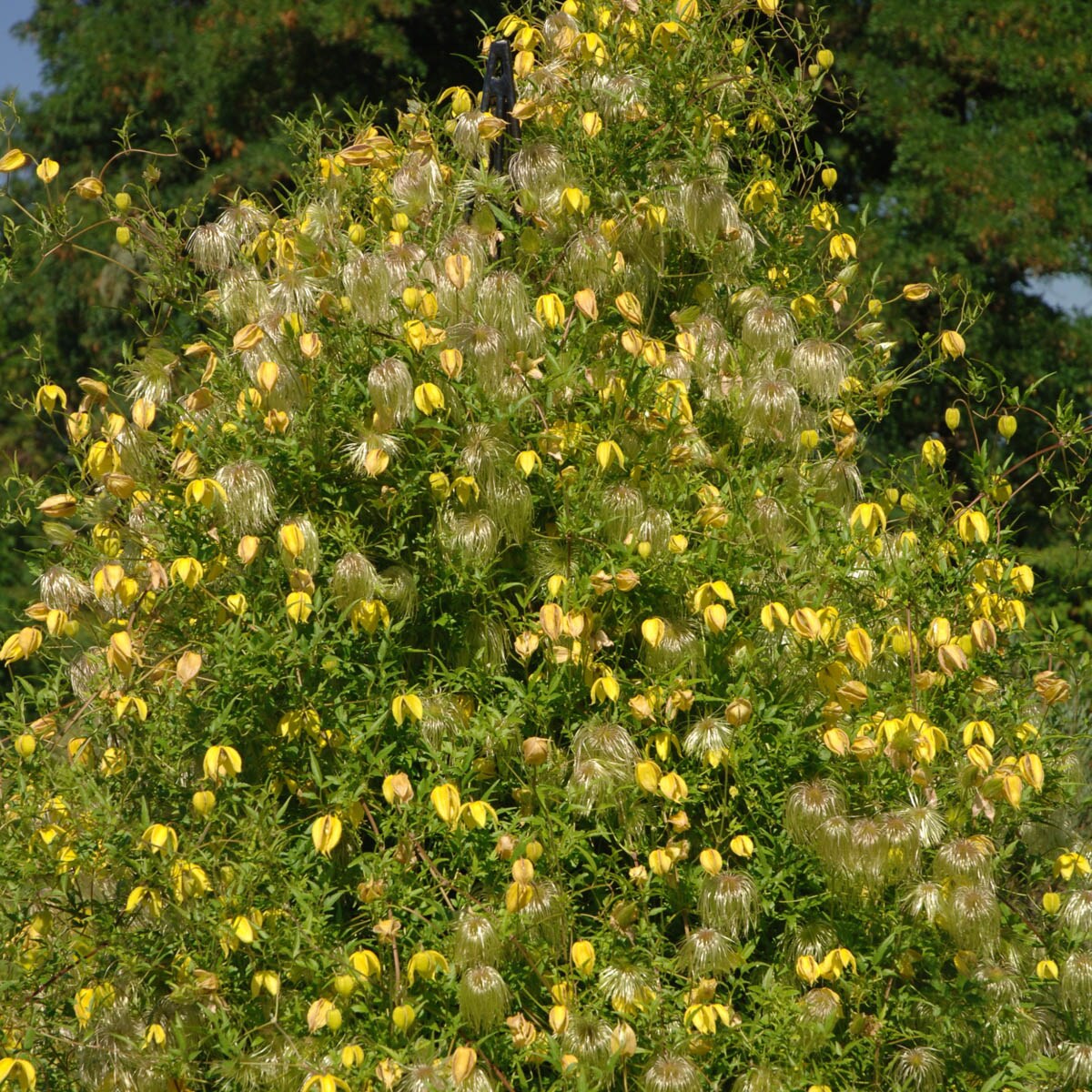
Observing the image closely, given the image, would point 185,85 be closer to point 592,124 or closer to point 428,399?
point 592,124

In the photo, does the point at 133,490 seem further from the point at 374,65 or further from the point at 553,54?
the point at 374,65

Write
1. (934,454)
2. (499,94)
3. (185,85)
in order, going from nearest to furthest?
(934,454), (499,94), (185,85)

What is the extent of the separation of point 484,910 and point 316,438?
66 cm

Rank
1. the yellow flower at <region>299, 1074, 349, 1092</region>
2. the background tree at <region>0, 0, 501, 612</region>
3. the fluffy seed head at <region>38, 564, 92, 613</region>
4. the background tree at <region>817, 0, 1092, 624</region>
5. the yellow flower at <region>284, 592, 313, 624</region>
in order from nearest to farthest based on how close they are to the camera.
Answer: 1. the yellow flower at <region>299, 1074, 349, 1092</region>
2. the yellow flower at <region>284, 592, 313, 624</region>
3. the fluffy seed head at <region>38, 564, 92, 613</region>
4. the background tree at <region>817, 0, 1092, 624</region>
5. the background tree at <region>0, 0, 501, 612</region>

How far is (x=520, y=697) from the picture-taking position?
1782mm

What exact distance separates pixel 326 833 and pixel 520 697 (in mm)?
320

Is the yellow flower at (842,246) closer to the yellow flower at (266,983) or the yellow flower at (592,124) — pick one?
the yellow flower at (592,124)

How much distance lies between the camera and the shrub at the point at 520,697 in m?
1.67

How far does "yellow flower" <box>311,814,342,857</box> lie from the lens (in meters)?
1.60

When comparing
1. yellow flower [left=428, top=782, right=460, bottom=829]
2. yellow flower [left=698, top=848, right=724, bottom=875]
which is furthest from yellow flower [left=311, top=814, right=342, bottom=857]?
yellow flower [left=698, top=848, right=724, bottom=875]

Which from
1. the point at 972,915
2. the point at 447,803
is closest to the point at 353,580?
the point at 447,803

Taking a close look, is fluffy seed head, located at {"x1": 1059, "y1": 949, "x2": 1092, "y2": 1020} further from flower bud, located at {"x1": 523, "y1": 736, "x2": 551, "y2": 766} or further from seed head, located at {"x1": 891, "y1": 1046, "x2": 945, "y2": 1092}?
flower bud, located at {"x1": 523, "y1": 736, "x2": 551, "y2": 766}

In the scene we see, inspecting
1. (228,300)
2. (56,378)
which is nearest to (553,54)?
(228,300)

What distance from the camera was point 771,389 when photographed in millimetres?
1974
